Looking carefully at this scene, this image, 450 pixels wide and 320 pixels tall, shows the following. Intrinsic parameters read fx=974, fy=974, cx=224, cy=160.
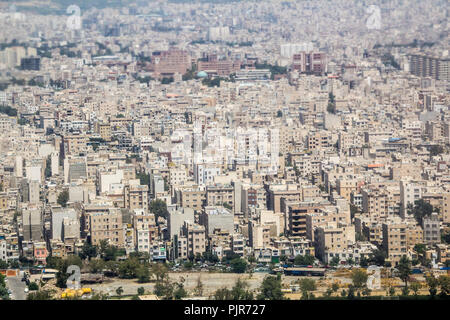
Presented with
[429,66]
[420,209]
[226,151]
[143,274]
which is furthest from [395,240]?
[429,66]

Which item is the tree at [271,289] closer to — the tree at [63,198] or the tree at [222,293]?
the tree at [222,293]

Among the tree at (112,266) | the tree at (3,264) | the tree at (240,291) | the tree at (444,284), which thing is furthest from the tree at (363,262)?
the tree at (3,264)

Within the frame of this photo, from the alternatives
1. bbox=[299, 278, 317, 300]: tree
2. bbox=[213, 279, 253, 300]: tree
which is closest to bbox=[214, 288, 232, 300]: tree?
bbox=[213, 279, 253, 300]: tree

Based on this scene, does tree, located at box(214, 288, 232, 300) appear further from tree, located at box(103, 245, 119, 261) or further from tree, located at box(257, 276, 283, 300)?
tree, located at box(103, 245, 119, 261)

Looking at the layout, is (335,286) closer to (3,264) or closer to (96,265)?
(96,265)

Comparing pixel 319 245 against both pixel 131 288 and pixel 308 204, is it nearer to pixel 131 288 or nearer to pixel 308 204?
pixel 308 204
